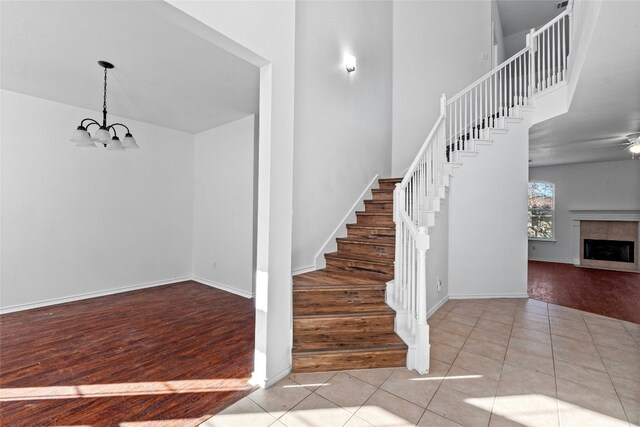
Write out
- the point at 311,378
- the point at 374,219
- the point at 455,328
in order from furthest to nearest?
the point at 374,219
the point at 455,328
the point at 311,378

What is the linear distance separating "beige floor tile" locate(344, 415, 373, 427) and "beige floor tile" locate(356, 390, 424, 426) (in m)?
0.02

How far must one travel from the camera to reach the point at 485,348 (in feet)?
9.11

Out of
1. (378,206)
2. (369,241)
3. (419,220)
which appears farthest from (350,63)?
(369,241)

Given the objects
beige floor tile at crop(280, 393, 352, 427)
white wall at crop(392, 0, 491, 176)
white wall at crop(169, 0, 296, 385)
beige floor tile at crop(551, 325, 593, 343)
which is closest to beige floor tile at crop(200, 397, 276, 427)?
beige floor tile at crop(280, 393, 352, 427)

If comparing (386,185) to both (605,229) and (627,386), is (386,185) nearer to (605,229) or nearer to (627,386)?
(627,386)

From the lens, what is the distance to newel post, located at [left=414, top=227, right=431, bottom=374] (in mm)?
2346

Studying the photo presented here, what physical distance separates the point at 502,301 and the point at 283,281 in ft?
12.1

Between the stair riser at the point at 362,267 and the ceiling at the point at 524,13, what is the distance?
7.13 metres

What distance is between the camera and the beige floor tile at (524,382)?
6.92ft

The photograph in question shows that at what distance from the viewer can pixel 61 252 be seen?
4066 millimetres

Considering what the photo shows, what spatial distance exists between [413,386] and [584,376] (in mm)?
1460

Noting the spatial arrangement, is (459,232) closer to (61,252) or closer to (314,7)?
(314,7)

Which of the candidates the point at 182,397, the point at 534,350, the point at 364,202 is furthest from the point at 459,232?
the point at 182,397

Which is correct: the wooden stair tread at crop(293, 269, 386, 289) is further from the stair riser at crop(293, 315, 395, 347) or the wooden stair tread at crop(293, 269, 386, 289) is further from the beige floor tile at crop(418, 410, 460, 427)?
the beige floor tile at crop(418, 410, 460, 427)
